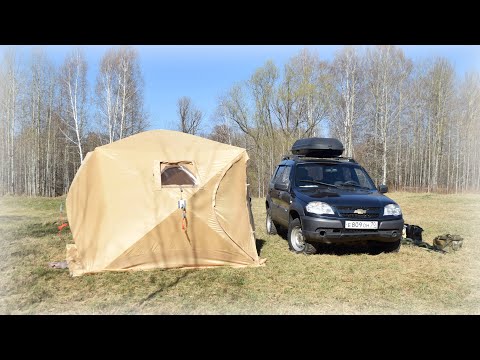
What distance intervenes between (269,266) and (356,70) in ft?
82.7

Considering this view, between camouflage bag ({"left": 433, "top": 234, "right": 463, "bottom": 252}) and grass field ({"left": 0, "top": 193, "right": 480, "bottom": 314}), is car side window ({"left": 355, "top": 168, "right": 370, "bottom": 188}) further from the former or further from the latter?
camouflage bag ({"left": 433, "top": 234, "right": 463, "bottom": 252})

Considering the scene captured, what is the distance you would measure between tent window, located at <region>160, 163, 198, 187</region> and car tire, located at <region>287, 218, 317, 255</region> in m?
2.34

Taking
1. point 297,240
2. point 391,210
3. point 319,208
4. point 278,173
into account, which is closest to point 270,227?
point 278,173

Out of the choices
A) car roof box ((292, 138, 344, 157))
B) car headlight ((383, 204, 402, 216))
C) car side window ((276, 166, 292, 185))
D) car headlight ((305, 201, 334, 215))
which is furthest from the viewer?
car roof box ((292, 138, 344, 157))

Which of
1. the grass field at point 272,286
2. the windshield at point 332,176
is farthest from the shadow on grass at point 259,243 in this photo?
the windshield at point 332,176

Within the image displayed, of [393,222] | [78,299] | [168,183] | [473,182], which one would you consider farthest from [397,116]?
[78,299]

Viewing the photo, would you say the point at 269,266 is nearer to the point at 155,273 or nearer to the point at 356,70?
the point at 155,273

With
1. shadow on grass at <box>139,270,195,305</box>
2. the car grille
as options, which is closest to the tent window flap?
shadow on grass at <box>139,270,195,305</box>

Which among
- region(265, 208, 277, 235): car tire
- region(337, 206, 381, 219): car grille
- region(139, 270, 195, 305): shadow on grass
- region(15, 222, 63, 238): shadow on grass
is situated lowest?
region(15, 222, 63, 238): shadow on grass

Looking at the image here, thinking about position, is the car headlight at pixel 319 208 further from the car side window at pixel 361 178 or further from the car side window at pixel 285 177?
the car side window at pixel 361 178

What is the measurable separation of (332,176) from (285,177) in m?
1.14

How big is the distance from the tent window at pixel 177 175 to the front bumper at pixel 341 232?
2.33m

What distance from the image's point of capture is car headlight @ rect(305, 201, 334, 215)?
712 centimetres

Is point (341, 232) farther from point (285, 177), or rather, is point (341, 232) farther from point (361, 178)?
point (285, 177)
